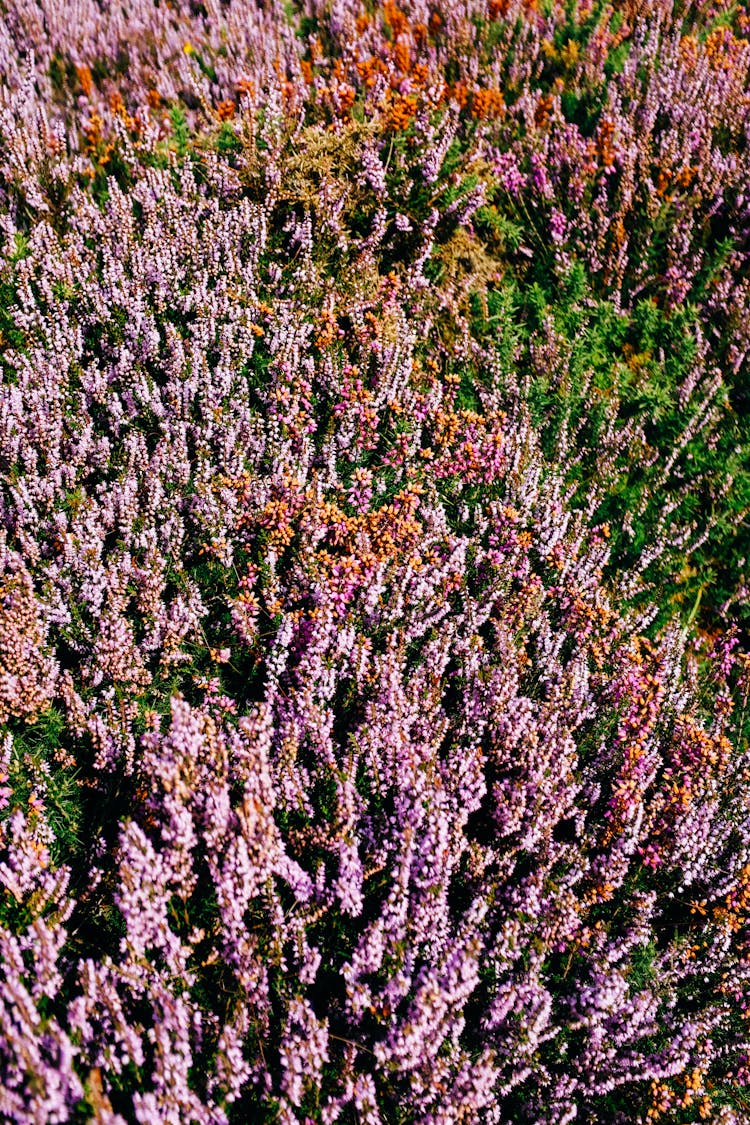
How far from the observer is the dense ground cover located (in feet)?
7.75

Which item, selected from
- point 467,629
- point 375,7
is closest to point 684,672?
point 467,629

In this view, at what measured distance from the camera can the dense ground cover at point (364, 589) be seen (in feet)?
7.75

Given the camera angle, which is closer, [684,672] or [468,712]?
[468,712]

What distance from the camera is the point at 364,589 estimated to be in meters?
3.38

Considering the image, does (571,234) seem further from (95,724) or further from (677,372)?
(95,724)

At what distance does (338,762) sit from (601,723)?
46.6 inches

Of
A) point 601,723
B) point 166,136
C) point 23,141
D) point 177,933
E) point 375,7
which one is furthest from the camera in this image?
point 375,7

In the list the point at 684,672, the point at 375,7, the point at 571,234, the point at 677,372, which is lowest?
the point at 684,672

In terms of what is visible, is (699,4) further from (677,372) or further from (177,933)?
Answer: (177,933)

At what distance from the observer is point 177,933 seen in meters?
2.56

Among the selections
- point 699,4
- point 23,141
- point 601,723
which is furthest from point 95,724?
point 699,4

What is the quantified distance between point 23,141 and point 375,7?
3748 millimetres

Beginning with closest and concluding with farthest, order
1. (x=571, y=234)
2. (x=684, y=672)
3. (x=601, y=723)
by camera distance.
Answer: (x=601, y=723) < (x=684, y=672) < (x=571, y=234)

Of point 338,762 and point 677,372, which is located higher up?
point 677,372
